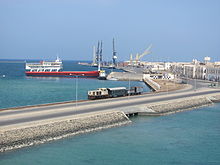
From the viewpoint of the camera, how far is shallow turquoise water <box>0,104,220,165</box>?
27.6m

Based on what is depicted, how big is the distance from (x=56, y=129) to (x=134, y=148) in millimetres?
7497

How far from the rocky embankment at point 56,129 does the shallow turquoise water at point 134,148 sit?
86 centimetres

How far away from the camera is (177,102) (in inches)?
2197

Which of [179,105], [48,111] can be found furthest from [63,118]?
[179,105]

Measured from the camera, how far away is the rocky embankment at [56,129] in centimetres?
2895

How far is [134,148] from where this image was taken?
31094 millimetres

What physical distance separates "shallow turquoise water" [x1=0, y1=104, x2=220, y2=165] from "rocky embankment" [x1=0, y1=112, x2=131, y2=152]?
856 millimetres

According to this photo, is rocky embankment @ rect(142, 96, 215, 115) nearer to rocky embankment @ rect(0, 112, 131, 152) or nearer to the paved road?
the paved road

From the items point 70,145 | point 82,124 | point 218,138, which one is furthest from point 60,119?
point 218,138

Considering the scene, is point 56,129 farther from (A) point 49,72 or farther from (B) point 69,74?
(A) point 49,72

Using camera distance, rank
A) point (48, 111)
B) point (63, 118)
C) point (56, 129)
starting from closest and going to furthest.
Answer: point (56, 129) < point (63, 118) < point (48, 111)

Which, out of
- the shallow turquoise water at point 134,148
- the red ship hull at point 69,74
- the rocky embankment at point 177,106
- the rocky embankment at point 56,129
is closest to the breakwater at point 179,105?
the rocky embankment at point 177,106

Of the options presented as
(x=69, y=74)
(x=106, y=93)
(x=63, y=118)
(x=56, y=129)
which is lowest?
(x=56, y=129)

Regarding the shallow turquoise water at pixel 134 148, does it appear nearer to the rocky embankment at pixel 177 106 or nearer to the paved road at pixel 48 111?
the paved road at pixel 48 111
